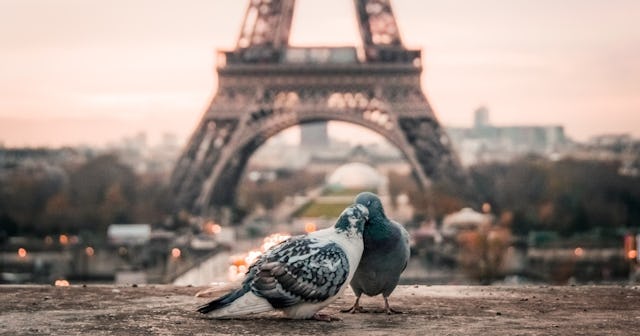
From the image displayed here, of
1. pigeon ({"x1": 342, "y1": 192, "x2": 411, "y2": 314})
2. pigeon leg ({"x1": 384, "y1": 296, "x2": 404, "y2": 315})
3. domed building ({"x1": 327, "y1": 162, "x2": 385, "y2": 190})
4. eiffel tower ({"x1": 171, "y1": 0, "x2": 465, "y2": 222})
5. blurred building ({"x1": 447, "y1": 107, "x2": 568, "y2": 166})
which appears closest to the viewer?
pigeon ({"x1": 342, "y1": 192, "x2": 411, "y2": 314})

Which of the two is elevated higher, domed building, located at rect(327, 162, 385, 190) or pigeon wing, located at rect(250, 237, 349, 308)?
domed building, located at rect(327, 162, 385, 190)

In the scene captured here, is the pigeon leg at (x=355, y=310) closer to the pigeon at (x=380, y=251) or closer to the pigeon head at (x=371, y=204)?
the pigeon at (x=380, y=251)

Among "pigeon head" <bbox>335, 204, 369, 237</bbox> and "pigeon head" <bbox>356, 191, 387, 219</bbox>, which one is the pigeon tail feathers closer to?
"pigeon head" <bbox>335, 204, 369, 237</bbox>

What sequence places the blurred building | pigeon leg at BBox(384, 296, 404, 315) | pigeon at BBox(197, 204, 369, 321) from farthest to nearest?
the blurred building < pigeon leg at BBox(384, 296, 404, 315) < pigeon at BBox(197, 204, 369, 321)

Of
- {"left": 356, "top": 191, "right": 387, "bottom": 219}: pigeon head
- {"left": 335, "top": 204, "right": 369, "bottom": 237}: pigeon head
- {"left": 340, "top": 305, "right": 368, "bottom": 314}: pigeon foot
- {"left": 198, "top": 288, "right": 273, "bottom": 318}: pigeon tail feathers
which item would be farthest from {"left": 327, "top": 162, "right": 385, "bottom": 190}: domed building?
{"left": 198, "top": 288, "right": 273, "bottom": 318}: pigeon tail feathers

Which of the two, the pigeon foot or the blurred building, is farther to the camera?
the blurred building

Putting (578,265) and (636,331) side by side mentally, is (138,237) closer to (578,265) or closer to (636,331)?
(578,265)

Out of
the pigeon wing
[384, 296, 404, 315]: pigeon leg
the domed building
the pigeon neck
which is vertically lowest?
Result: [384, 296, 404, 315]: pigeon leg

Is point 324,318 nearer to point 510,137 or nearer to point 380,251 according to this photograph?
point 380,251
